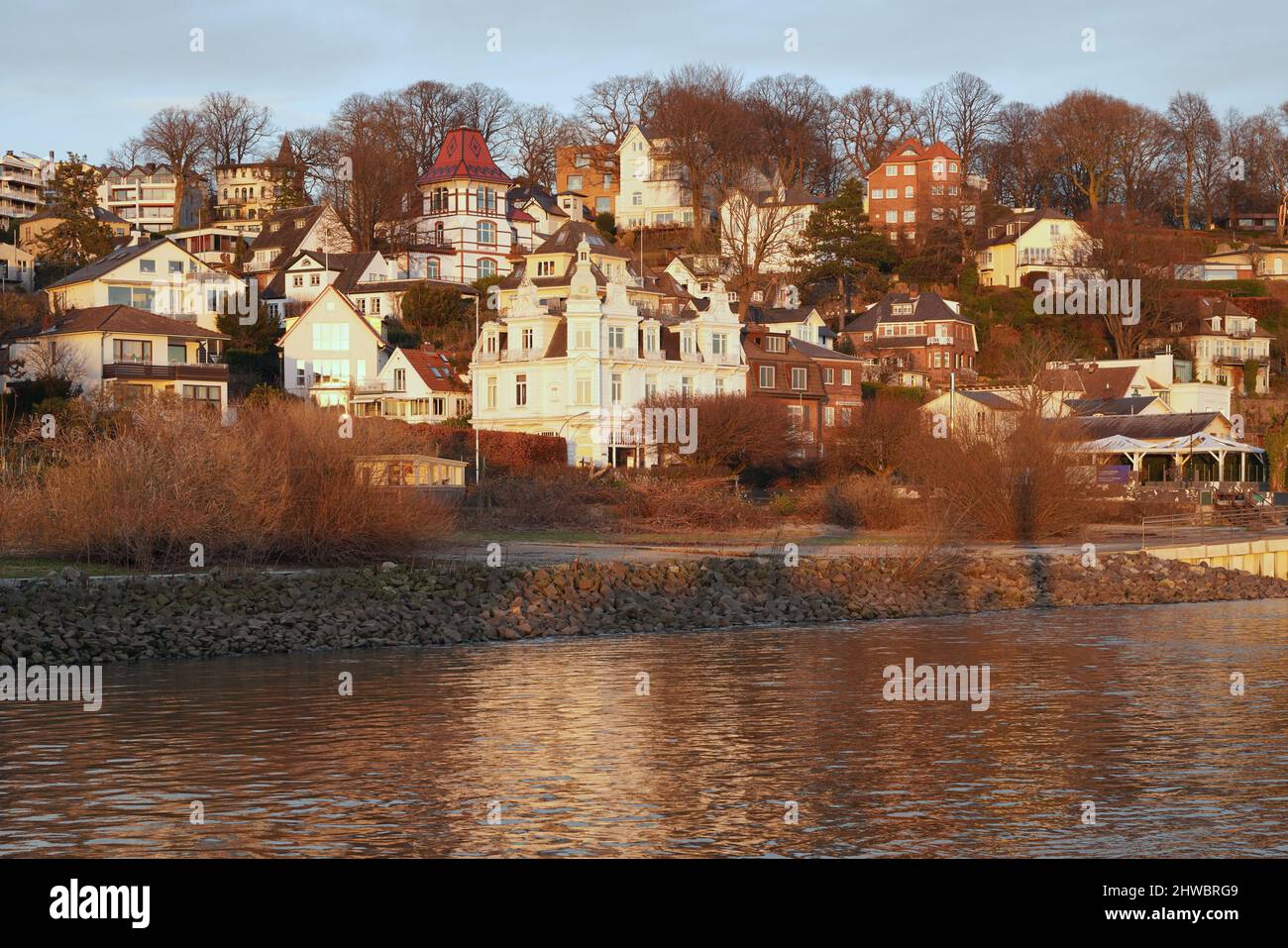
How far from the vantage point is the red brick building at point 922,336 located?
340 ft

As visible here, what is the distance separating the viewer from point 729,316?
277ft

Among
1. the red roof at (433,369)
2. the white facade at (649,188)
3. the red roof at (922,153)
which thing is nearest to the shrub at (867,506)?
the red roof at (433,369)

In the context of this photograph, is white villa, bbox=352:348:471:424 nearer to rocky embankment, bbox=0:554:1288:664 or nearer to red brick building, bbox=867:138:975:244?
rocky embankment, bbox=0:554:1288:664

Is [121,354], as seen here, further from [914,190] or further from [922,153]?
[922,153]

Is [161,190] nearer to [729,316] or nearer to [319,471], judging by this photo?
[729,316]

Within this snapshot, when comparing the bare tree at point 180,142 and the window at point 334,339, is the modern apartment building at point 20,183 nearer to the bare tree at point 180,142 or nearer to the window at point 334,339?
the bare tree at point 180,142

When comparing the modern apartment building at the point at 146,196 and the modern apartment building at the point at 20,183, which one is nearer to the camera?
the modern apartment building at the point at 146,196

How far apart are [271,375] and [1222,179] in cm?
9159

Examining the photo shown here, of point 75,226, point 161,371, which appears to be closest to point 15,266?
point 75,226

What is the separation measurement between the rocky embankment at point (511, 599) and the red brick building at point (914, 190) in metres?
82.0

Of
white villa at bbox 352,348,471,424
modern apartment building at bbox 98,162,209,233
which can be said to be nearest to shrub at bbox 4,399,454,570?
white villa at bbox 352,348,471,424

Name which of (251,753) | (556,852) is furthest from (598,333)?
(556,852)

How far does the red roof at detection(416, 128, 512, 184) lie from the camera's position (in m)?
115

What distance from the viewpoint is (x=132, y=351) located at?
7662 centimetres
